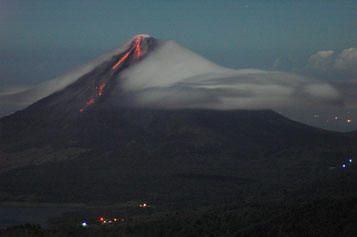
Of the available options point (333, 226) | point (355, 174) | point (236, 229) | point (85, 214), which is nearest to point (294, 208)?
point (236, 229)

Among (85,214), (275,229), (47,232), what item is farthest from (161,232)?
(85,214)

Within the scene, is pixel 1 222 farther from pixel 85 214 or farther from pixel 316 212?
pixel 316 212

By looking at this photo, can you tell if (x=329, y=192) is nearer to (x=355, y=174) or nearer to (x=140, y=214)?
(x=355, y=174)

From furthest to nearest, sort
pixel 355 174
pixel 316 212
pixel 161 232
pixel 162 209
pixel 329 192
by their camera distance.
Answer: pixel 162 209
pixel 355 174
pixel 329 192
pixel 161 232
pixel 316 212

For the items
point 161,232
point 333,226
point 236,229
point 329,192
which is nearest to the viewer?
point 333,226

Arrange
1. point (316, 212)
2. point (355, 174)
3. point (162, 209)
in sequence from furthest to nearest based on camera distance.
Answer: point (162, 209), point (355, 174), point (316, 212)

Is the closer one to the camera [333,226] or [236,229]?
[333,226]

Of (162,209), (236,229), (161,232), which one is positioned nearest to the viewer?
(236,229)

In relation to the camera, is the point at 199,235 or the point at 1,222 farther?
the point at 1,222
